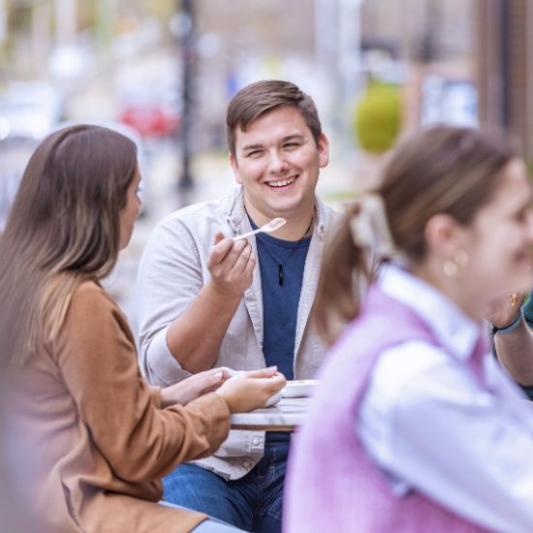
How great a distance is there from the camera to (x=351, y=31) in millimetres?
48438

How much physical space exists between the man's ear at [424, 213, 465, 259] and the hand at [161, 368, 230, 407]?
1.01 metres

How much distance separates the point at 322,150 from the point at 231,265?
2.30ft

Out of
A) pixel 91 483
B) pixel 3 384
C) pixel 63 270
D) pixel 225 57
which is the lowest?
pixel 225 57

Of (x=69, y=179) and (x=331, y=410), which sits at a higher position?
(x=69, y=179)

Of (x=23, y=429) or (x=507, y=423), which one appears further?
(x=23, y=429)

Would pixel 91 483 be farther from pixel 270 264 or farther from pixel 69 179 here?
pixel 270 264

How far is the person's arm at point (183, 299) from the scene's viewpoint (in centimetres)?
331

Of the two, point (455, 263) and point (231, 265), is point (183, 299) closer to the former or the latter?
point (231, 265)

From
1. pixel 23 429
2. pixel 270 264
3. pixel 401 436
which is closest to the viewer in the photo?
pixel 401 436

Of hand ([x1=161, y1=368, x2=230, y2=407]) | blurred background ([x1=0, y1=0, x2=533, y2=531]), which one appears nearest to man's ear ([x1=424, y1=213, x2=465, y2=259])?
blurred background ([x1=0, y1=0, x2=533, y2=531])

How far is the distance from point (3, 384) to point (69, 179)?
0.44 m

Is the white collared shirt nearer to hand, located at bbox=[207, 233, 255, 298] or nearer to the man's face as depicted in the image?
hand, located at bbox=[207, 233, 255, 298]

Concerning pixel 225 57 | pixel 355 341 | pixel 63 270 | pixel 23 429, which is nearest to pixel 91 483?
pixel 23 429

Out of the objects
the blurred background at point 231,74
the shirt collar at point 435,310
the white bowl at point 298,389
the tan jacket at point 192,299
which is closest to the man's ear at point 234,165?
the tan jacket at point 192,299
